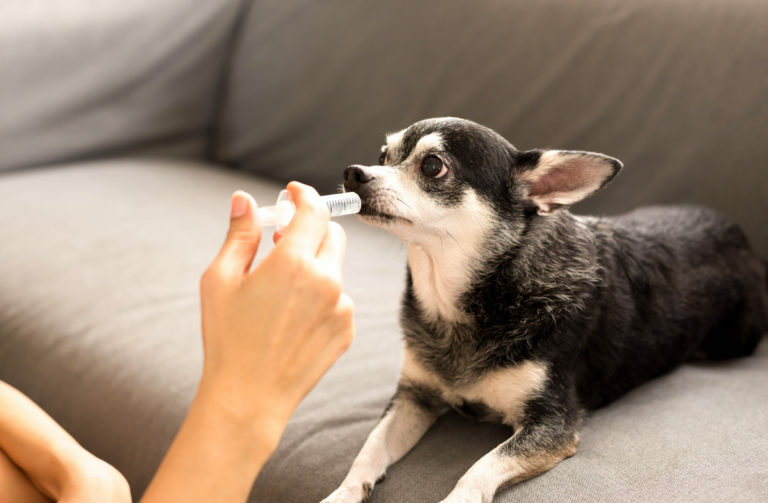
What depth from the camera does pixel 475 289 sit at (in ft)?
4.61

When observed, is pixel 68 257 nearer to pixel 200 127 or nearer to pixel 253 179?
pixel 253 179

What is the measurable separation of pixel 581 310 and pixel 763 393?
467 millimetres

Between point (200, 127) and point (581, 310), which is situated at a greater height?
point (581, 310)

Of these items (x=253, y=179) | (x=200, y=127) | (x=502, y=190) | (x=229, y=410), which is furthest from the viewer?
(x=200, y=127)

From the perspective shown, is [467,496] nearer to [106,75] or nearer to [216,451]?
[216,451]

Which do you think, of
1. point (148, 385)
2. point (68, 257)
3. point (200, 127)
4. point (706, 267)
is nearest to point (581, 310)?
point (706, 267)

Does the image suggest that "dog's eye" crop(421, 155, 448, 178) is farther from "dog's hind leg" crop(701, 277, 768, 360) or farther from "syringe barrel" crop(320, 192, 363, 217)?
"dog's hind leg" crop(701, 277, 768, 360)

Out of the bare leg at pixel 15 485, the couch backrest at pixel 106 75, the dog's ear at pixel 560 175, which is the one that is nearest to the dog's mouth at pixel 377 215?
the dog's ear at pixel 560 175

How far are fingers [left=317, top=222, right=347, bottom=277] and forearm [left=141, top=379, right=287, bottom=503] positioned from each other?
0.57 ft

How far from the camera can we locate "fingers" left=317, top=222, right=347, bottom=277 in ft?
2.79

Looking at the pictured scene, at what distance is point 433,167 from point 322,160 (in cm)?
129

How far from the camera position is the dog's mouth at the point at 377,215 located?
4.27ft

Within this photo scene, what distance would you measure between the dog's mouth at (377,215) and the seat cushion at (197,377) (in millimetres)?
433

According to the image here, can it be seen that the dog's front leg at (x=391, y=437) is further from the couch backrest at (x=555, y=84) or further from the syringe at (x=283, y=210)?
the couch backrest at (x=555, y=84)
